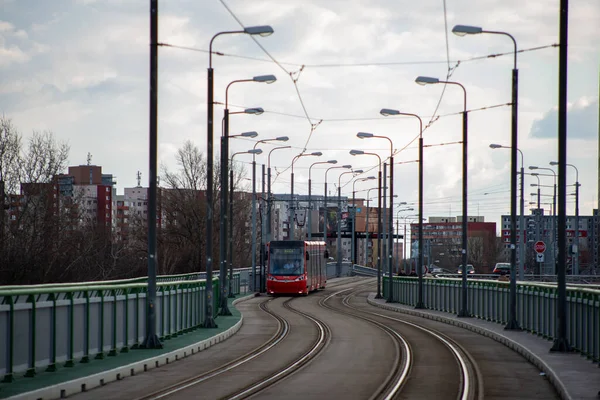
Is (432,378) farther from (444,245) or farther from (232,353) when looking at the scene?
(444,245)

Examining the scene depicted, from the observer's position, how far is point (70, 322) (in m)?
16.0

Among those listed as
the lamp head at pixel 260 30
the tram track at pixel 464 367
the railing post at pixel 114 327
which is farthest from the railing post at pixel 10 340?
the lamp head at pixel 260 30

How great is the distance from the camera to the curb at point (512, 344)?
588 inches

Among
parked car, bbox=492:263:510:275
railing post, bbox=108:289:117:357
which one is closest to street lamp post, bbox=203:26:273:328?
railing post, bbox=108:289:117:357

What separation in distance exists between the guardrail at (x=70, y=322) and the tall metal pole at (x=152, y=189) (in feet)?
0.82

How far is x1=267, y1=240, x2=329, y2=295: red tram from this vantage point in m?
53.0

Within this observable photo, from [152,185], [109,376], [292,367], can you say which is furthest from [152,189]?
[109,376]

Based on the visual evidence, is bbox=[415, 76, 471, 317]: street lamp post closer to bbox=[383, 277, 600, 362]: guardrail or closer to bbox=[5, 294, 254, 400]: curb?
bbox=[383, 277, 600, 362]: guardrail

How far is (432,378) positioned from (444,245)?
564 feet

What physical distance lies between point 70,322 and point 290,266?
125 ft

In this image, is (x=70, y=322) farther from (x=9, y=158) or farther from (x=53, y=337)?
(x=9, y=158)

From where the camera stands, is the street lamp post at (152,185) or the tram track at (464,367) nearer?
the tram track at (464,367)

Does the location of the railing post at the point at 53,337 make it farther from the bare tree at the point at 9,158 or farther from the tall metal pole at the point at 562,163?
the bare tree at the point at 9,158

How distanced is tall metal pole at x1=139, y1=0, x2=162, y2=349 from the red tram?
1262 inches
